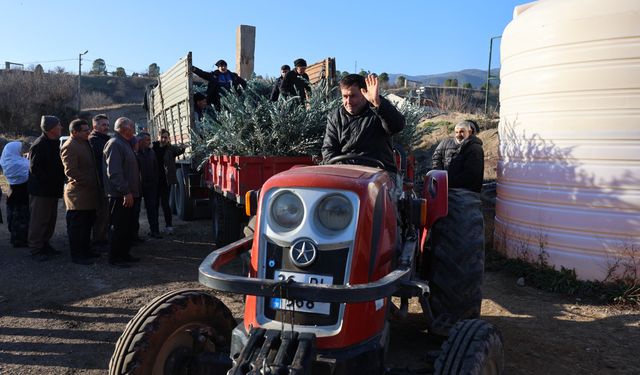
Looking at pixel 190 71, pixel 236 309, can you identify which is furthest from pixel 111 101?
pixel 236 309

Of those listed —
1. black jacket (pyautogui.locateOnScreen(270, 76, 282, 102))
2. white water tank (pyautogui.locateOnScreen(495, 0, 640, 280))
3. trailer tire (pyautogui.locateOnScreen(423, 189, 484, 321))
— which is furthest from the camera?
black jacket (pyautogui.locateOnScreen(270, 76, 282, 102))

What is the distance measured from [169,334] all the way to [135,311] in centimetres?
240

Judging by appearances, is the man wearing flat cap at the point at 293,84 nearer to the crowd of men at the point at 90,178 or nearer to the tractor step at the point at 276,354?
the crowd of men at the point at 90,178

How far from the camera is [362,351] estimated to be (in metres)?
2.41

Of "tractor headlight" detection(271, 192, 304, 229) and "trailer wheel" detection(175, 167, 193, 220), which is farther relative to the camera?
"trailer wheel" detection(175, 167, 193, 220)

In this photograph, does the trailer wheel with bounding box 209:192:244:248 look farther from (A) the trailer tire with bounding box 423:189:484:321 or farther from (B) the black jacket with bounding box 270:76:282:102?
(A) the trailer tire with bounding box 423:189:484:321

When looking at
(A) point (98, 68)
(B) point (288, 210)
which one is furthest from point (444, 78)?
(B) point (288, 210)

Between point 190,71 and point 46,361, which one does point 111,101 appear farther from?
point 46,361

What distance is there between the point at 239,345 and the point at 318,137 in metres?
3.41

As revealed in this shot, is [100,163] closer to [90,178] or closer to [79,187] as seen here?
[90,178]

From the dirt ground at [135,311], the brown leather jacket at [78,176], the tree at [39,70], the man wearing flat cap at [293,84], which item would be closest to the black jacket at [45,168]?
the brown leather jacket at [78,176]

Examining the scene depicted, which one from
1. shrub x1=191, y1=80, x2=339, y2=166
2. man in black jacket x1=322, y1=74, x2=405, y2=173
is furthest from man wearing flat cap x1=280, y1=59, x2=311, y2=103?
man in black jacket x1=322, y1=74, x2=405, y2=173

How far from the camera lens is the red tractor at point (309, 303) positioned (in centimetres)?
231

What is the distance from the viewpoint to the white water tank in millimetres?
4738
